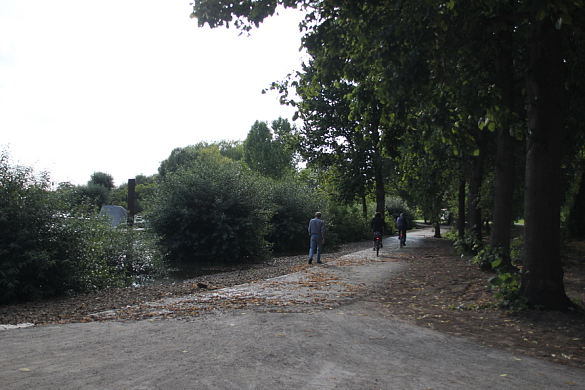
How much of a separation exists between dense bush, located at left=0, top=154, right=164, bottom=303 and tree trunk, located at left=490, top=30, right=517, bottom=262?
9.90m

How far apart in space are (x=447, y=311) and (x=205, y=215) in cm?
1338

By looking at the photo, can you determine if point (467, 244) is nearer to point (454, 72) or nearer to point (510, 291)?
point (510, 291)

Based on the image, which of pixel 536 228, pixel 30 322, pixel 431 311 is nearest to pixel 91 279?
pixel 30 322

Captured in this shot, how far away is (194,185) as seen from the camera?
20297mm

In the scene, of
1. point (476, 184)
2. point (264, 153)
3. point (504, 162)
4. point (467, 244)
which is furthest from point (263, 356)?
point (264, 153)

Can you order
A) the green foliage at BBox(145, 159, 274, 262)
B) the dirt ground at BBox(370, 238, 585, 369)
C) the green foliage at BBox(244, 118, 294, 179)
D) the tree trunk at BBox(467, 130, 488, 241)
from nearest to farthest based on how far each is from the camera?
the dirt ground at BBox(370, 238, 585, 369), the tree trunk at BBox(467, 130, 488, 241), the green foliage at BBox(145, 159, 274, 262), the green foliage at BBox(244, 118, 294, 179)

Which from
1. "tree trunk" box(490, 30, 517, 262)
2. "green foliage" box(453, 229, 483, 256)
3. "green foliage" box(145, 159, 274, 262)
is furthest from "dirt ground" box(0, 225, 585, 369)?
"green foliage" box(145, 159, 274, 262)

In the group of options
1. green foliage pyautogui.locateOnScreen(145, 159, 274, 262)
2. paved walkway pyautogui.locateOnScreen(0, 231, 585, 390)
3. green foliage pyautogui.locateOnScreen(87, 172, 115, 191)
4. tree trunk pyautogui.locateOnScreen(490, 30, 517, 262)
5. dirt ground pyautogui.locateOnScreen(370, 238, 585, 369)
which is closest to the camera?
paved walkway pyautogui.locateOnScreen(0, 231, 585, 390)

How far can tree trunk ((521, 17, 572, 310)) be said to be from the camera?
7543mm

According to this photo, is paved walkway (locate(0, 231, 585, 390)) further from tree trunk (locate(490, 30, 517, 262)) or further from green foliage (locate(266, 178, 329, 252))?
green foliage (locate(266, 178, 329, 252))

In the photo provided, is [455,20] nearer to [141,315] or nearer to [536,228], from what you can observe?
[536,228]

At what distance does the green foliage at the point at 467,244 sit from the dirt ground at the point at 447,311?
2.29 m

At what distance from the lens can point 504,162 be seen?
A: 11.6m

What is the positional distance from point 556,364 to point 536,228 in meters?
2.89
